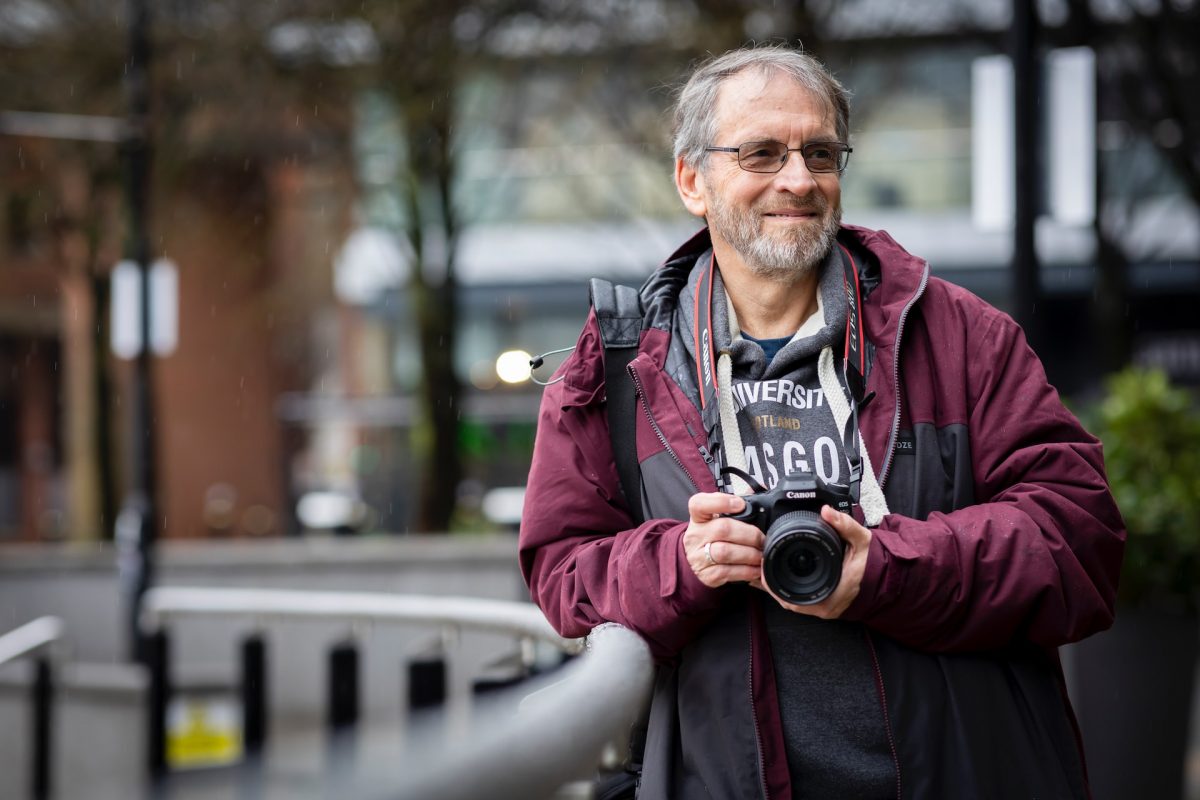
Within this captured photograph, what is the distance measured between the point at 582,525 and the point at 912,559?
21.9 inches

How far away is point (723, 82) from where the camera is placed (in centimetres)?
242

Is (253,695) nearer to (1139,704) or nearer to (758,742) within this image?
(1139,704)

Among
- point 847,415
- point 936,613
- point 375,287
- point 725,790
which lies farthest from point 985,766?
point 375,287

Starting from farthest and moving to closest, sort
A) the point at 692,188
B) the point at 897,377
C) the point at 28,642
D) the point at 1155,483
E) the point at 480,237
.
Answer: the point at 480,237, the point at 28,642, the point at 1155,483, the point at 692,188, the point at 897,377

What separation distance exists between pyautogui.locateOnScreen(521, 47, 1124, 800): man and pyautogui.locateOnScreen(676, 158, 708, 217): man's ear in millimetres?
11

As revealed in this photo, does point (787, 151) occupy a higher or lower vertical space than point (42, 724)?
higher

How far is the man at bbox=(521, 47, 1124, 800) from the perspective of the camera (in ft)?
6.75

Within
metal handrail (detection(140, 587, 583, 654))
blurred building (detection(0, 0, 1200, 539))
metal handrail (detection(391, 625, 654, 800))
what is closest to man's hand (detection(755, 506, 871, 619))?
metal handrail (detection(391, 625, 654, 800))

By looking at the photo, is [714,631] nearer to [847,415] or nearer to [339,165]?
[847,415]

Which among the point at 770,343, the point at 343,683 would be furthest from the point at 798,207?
the point at 343,683

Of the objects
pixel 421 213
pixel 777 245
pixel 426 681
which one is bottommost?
pixel 426 681

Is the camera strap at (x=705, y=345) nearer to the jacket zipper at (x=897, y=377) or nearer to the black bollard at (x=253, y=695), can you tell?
the jacket zipper at (x=897, y=377)

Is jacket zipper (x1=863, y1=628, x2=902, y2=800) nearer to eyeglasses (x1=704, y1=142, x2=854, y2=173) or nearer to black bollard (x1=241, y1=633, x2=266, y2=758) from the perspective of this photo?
eyeglasses (x1=704, y1=142, x2=854, y2=173)

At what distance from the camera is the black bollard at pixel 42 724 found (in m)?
7.03
